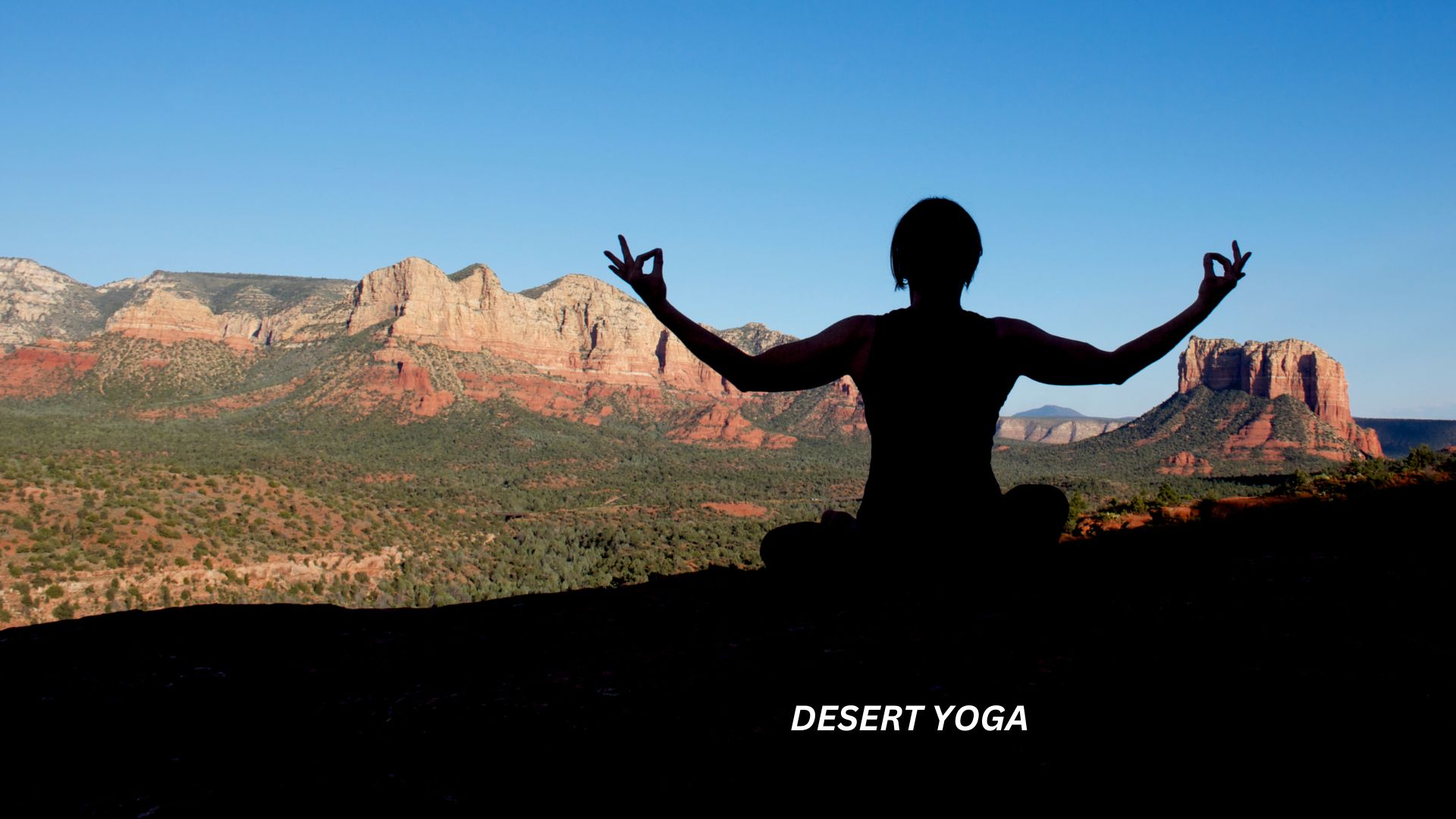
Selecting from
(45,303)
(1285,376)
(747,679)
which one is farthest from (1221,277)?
(45,303)

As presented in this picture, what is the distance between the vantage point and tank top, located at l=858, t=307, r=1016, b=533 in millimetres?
2977

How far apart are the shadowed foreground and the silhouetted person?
45cm

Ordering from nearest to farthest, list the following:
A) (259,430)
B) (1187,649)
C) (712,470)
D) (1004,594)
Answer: (1187,649) → (1004,594) → (259,430) → (712,470)

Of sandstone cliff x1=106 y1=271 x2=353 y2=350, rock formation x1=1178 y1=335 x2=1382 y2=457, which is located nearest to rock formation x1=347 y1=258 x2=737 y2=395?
sandstone cliff x1=106 y1=271 x2=353 y2=350

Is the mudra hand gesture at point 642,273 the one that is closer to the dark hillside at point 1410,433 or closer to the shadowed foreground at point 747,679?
the shadowed foreground at point 747,679

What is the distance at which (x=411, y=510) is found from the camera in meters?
48.7

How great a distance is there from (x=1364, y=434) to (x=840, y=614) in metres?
152

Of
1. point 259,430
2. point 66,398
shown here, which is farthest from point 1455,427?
point 66,398

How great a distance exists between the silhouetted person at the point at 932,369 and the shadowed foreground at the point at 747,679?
1.49ft

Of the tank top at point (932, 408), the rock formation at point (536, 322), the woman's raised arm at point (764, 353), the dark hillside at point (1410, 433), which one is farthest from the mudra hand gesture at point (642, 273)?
the dark hillside at point (1410, 433)

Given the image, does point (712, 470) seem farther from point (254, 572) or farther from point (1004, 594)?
point (1004, 594)

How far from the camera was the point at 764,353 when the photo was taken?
9.36 feet

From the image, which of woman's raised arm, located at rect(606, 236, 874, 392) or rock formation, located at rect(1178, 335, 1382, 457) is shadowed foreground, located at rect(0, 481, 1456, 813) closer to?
woman's raised arm, located at rect(606, 236, 874, 392)

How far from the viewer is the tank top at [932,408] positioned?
2.98m
